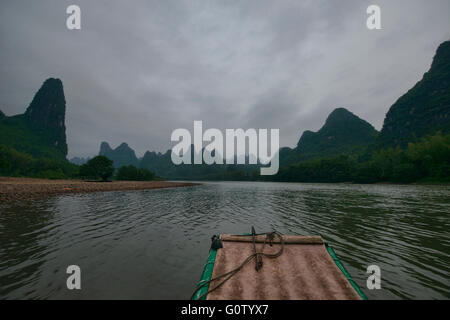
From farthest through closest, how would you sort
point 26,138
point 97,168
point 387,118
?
point 387,118 < point 26,138 < point 97,168

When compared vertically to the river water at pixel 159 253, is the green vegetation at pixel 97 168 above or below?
above

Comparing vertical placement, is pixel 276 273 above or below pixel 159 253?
above

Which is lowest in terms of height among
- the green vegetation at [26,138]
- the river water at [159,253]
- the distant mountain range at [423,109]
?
the river water at [159,253]

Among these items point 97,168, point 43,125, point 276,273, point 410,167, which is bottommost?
point 276,273

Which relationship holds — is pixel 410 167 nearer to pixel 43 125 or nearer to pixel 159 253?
pixel 159 253

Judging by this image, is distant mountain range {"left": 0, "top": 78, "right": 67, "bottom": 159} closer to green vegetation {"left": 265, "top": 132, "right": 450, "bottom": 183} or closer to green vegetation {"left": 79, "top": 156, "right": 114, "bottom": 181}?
green vegetation {"left": 79, "top": 156, "right": 114, "bottom": 181}

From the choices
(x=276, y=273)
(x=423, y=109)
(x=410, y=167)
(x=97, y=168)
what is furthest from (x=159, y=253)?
(x=423, y=109)

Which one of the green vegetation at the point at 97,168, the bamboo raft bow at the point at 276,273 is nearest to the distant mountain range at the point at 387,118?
the green vegetation at the point at 97,168

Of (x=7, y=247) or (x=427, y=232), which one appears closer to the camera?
(x=7, y=247)

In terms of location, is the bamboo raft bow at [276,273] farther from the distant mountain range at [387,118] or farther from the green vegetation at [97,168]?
the distant mountain range at [387,118]
